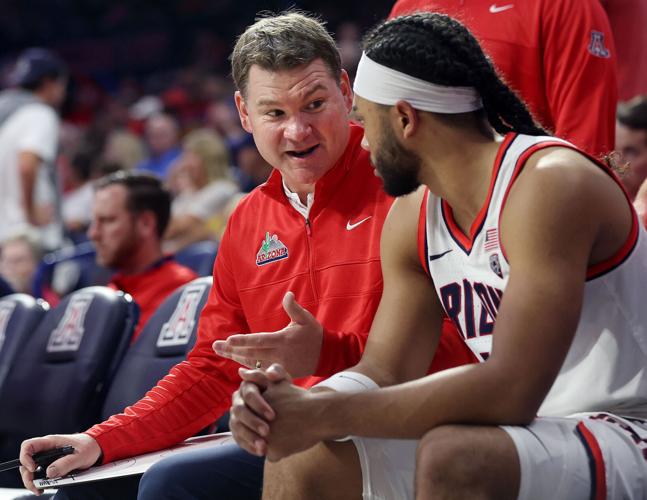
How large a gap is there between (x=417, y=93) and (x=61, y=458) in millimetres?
1275

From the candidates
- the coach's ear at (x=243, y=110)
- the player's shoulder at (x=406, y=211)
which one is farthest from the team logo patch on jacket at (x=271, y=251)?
the player's shoulder at (x=406, y=211)

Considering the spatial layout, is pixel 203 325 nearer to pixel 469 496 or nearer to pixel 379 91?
pixel 379 91

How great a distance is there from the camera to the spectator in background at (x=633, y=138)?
13.2 ft

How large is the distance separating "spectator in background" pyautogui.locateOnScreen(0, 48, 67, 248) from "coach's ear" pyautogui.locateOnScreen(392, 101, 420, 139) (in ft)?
15.2

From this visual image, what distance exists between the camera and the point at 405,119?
7.53 feet

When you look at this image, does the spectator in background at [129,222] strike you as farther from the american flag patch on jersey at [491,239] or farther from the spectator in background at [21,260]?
the american flag patch on jersey at [491,239]

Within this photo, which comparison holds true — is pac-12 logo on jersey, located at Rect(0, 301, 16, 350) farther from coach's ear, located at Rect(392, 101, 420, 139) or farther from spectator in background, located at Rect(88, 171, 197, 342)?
coach's ear, located at Rect(392, 101, 420, 139)

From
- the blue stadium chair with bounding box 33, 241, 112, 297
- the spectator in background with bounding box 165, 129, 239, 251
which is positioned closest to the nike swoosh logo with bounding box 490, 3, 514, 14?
the blue stadium chair with bounding box 33, 241, 112, 297

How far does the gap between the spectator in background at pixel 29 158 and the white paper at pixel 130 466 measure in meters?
3.93

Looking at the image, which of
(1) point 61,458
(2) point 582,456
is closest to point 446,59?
(2) point 582,456

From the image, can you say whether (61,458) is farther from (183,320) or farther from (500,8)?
(500,8)

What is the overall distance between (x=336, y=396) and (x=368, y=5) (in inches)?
359

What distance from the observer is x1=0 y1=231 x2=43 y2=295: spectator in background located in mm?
6359

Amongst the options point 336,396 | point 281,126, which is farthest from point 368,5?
point 336,396
